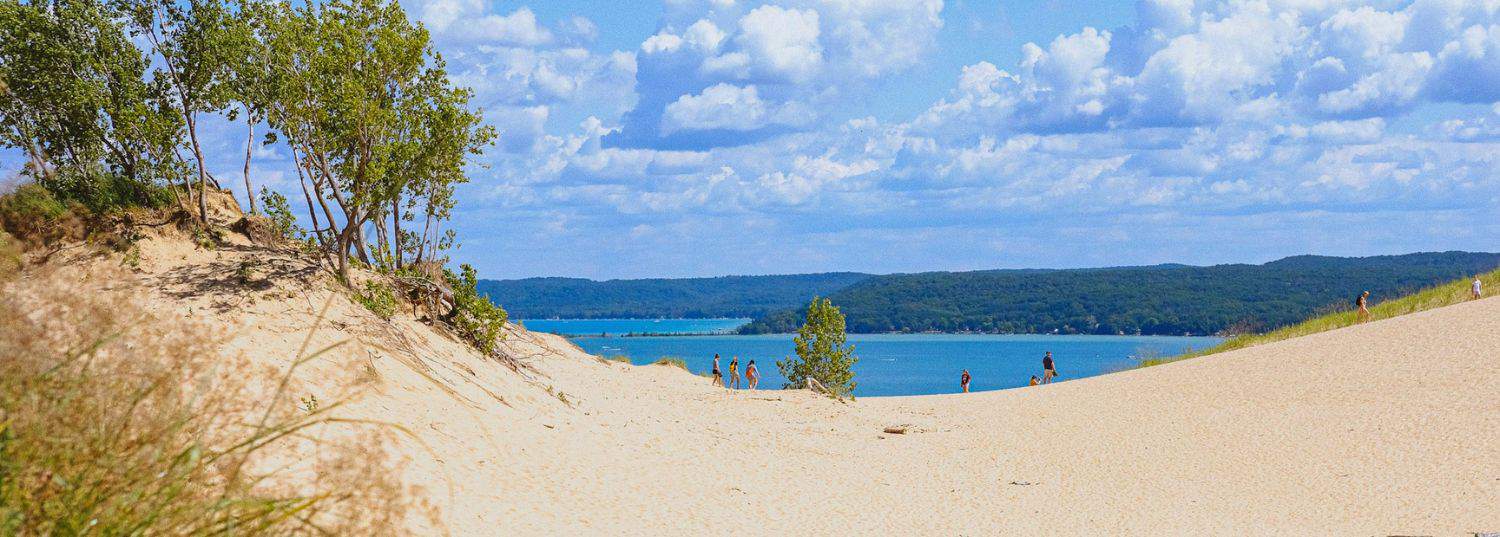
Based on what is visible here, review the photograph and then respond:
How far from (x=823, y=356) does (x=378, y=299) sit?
17.3 meters

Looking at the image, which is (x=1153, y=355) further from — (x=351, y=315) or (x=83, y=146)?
(x=83, y=146)

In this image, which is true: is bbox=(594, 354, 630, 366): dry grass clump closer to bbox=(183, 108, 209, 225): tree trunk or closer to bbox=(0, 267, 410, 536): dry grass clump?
bbox=(183, 108, 209, 225): tree trunk

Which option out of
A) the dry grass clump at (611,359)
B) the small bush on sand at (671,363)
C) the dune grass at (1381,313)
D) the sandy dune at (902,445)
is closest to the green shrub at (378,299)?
the sandy dune at (902,445)

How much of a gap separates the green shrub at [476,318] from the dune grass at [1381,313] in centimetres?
2205

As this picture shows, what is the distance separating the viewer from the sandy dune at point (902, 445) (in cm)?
1291

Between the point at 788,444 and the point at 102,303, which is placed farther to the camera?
the point at 788,444

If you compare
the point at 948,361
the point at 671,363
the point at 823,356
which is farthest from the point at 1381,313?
the point at 948,361

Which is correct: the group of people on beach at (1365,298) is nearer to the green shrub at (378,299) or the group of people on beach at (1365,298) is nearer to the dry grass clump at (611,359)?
the dry grass clump at (611,359)

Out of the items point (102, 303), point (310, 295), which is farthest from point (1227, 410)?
→ point (102, 303)

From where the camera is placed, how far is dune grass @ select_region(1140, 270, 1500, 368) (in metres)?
31.7

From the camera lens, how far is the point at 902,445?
1977cm

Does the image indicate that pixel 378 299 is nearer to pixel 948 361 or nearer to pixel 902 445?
pixel 902 445

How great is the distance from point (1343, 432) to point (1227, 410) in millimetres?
3440

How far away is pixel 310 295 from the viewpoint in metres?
18.2
